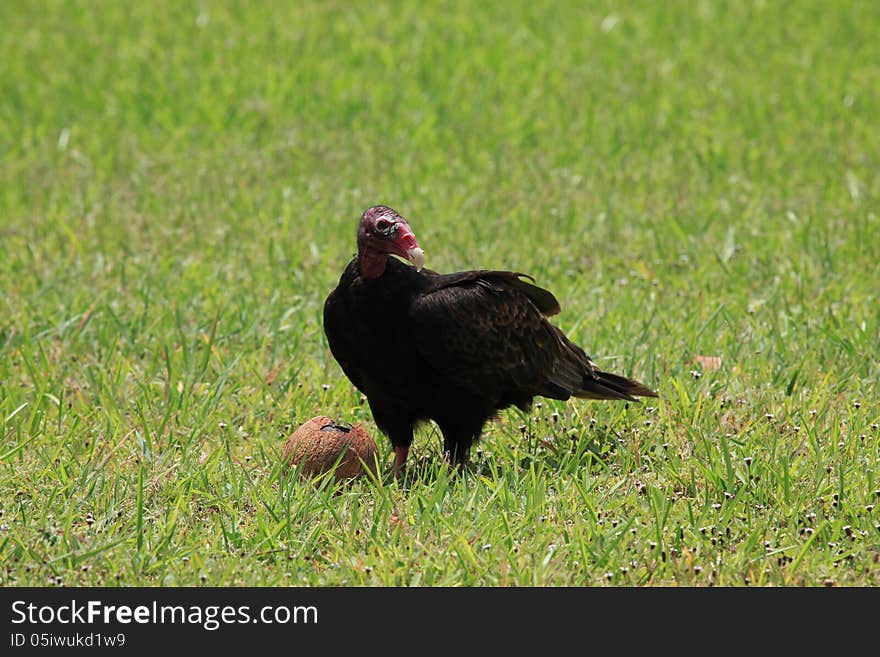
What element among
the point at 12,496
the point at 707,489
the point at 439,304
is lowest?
the point at 12,496

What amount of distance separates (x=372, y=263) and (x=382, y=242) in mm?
85

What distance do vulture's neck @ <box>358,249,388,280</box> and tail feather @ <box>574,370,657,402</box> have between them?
936 mm

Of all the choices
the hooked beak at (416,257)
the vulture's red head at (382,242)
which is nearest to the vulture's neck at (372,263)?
the vulture's red head at (382,242)

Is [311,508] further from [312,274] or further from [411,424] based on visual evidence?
[312,274]

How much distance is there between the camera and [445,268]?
7047mm

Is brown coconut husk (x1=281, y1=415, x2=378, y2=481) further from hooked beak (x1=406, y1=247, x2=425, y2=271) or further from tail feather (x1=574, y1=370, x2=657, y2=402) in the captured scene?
tail feather (x1=574, y1=370, x2=657, y2=402)

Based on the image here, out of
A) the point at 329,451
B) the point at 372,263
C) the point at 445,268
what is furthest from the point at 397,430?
the point at 445,268

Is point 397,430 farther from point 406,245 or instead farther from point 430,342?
point 406,245

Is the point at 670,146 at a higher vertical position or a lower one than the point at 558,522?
higher

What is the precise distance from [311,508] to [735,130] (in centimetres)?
591

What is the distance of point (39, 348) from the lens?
5758mm

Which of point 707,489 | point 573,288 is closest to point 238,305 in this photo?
point 573,288

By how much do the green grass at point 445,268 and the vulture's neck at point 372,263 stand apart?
0.72 meters

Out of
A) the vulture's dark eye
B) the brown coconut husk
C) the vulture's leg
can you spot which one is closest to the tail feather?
the vulture's leg
